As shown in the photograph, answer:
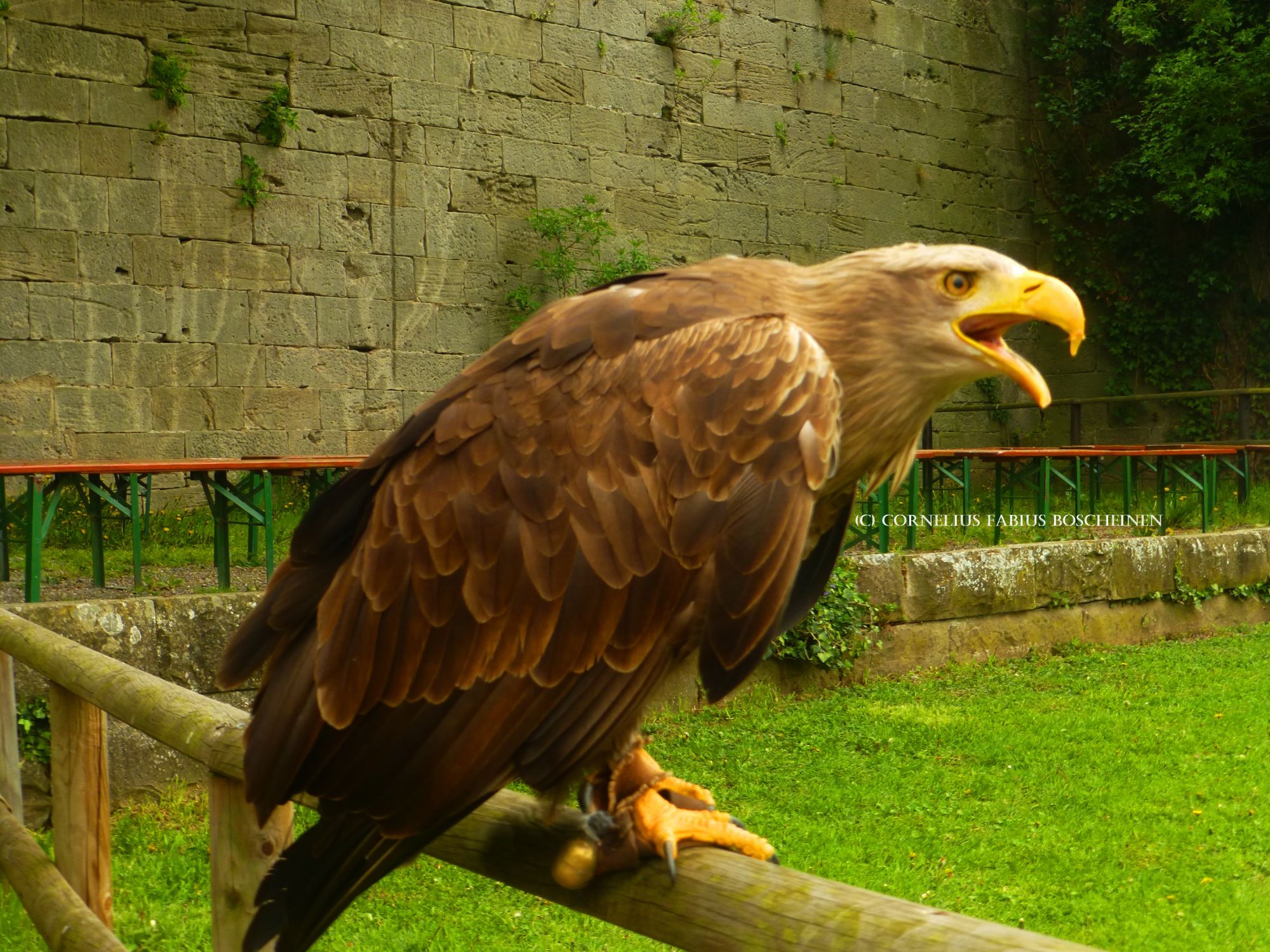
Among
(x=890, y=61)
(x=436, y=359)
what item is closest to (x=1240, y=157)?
(x=890, y=61)

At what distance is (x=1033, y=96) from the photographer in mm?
14156

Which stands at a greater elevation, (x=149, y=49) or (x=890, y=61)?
(x=890, y=61)

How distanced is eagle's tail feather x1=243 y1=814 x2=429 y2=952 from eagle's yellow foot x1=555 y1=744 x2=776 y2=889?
21 cm

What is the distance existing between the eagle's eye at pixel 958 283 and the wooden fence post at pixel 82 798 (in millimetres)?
2385

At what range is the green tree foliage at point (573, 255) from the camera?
1040cm

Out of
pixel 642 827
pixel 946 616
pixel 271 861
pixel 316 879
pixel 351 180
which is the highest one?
pixel 351 180

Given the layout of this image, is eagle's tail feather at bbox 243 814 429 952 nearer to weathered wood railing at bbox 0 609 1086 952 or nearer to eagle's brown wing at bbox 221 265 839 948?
eagle's brown wing at bbox 221 265 839 948

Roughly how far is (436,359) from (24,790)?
246 inches

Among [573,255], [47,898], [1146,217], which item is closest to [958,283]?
[47,898]

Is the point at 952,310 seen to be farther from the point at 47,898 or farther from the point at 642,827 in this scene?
the point at 47,898

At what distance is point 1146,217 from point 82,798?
548 inches

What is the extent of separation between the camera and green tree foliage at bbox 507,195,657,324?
10.4 metres

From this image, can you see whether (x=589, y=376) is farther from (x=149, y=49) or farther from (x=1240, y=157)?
(x=1240, y=157)

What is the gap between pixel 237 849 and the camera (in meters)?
2.11
